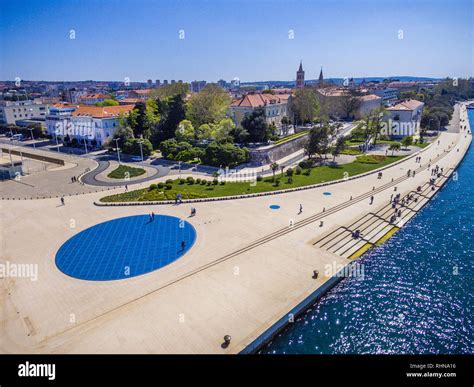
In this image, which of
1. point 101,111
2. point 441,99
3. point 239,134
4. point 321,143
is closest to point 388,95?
point 441,99

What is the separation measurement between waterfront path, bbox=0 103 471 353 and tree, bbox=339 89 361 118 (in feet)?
212

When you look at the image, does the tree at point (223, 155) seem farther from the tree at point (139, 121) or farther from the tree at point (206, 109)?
the tree at point (139, 121)

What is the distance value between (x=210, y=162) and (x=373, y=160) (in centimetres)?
2910

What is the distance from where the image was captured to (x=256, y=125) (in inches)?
2286

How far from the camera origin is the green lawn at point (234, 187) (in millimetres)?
39559

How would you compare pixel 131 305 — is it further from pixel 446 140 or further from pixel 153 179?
pixel 446 140

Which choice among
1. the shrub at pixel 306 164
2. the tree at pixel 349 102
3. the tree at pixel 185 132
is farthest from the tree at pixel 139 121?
the tree at pixel 349 102

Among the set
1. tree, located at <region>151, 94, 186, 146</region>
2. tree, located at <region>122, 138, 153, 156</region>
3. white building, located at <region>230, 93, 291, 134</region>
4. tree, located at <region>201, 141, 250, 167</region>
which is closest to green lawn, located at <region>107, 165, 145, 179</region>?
tree, located at <region>122, 138, 153, 156</region>

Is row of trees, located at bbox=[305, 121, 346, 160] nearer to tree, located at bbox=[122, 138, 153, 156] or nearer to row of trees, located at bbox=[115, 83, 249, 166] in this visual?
row of trees, located at bbox=[115, 83, 249, 166]

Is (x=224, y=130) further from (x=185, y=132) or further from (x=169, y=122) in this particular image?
(x=169, y=122)

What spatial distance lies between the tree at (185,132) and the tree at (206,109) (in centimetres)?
535

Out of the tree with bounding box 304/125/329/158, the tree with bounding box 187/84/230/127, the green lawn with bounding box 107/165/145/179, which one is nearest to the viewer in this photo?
the green lawn with bounding box 107/165/145/179

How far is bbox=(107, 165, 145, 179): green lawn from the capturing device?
49.2 meters
